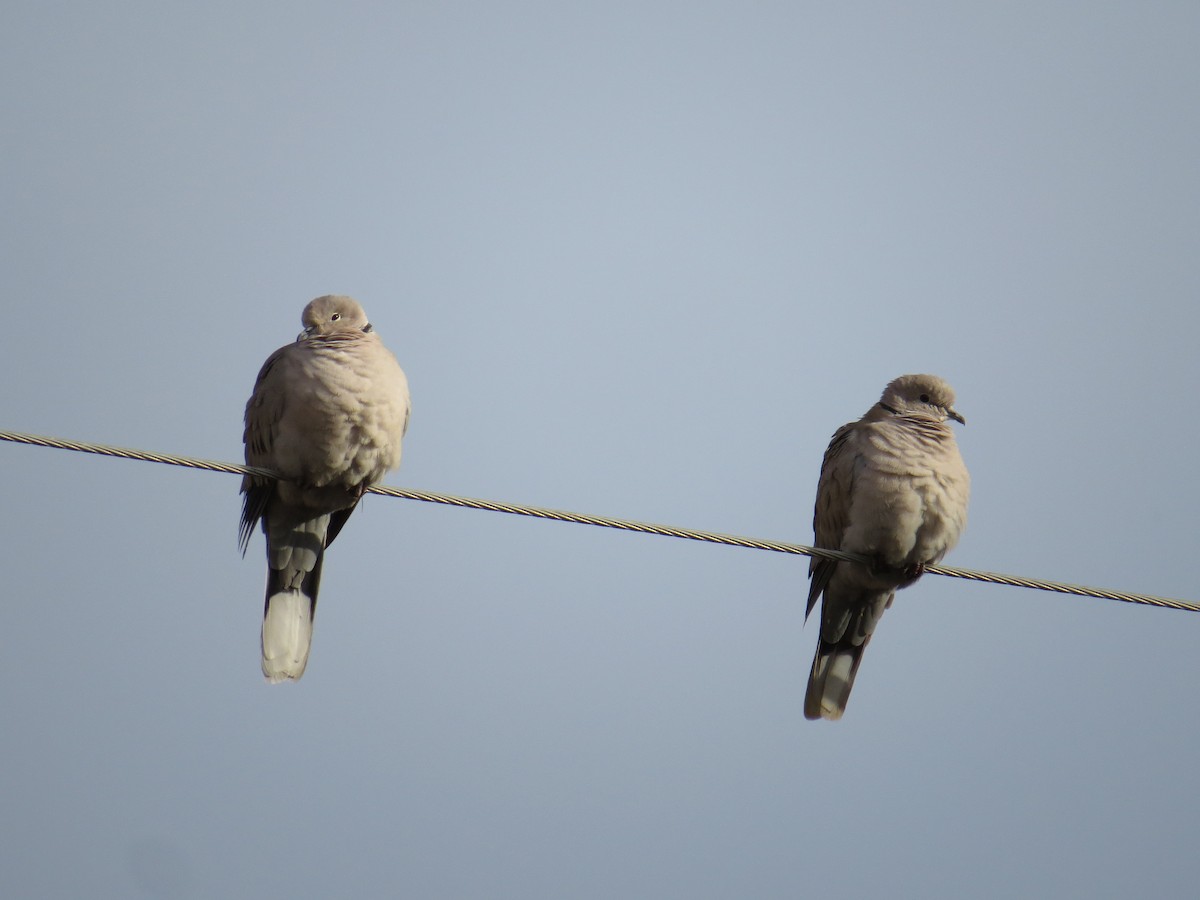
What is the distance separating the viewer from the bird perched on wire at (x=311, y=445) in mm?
5305

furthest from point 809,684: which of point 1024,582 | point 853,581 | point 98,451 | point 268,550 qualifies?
point 98,451

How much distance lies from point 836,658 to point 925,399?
1277 millimetres

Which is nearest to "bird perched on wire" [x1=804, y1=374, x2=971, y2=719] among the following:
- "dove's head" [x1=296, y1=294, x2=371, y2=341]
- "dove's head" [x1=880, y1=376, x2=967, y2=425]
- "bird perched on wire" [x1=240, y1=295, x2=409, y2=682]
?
"dove's head" [x1=880, y1=376, x2=967, y2=425]

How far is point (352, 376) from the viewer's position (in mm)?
5332

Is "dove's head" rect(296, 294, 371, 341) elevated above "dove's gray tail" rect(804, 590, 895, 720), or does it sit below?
above

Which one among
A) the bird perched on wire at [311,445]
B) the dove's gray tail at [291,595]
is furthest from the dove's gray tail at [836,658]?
the dove's gray tail at [291,595]

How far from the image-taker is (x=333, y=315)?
19.1 ft

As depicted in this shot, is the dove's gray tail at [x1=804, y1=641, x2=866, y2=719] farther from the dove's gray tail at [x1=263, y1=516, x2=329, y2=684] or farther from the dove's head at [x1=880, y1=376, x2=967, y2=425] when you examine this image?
the dove's gray tail at [x1=263, y1=516, x2=329, y2=684]

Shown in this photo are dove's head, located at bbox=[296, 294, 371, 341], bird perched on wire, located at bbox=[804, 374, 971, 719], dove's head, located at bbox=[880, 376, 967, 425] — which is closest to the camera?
bird perched on wire, located at bbox=[804, 374, 971, 719]

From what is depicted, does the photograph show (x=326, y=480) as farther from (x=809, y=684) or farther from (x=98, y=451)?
(x=809, y=684)

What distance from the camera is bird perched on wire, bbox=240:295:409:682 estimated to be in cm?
530

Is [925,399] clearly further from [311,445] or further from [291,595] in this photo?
[291,595]

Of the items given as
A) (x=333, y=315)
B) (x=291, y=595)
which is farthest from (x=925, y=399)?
(x=291, y=595)

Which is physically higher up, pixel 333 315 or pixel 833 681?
pixel 333 315
